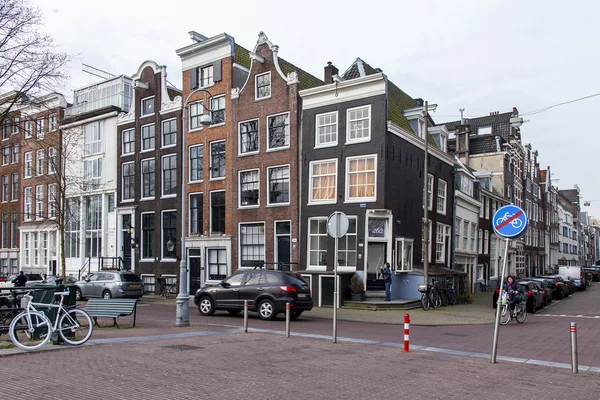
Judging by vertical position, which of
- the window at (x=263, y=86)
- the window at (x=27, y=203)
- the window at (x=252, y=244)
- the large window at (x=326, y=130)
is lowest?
the window at (x=252, y=244)

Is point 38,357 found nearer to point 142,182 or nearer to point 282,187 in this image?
point 282,187

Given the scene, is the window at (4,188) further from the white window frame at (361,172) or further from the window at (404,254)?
the window at (404,254)

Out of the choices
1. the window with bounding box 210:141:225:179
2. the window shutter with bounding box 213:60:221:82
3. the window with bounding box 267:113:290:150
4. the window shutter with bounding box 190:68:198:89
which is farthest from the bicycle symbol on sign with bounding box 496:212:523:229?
the window shutter with bounding box 190:68:198:89

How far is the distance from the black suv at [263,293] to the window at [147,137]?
17.5 m

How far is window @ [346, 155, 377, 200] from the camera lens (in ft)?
83.9

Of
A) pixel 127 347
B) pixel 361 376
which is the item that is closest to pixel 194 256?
pixel 127 347

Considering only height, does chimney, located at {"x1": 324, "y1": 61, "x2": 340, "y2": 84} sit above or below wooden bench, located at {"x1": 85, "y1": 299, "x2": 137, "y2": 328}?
above

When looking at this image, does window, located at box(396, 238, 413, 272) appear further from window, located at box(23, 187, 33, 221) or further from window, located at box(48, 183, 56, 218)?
window, located at box(23, 187, 33, 221)

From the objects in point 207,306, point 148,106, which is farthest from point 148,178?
point 207,306

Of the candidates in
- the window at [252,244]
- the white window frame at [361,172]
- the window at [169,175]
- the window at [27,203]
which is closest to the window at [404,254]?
the white window frame at [361,172]

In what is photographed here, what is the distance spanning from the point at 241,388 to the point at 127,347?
14.8ft

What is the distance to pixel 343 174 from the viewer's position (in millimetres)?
26312

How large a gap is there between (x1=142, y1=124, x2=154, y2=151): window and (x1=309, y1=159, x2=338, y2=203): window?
12.5m

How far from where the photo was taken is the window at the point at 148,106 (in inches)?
1378
